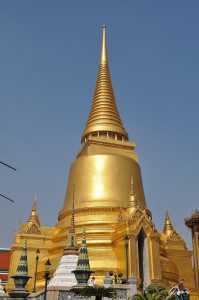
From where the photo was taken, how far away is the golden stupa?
22078 millimetres

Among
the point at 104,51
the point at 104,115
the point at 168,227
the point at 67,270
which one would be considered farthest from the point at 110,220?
the point at 104,51

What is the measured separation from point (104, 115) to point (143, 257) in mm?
11317

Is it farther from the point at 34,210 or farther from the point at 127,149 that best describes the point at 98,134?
the point at 34,210

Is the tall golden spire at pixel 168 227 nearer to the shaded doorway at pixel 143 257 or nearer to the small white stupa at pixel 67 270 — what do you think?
the shaded doorway at pixel 143 257

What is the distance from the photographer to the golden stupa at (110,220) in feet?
72.4

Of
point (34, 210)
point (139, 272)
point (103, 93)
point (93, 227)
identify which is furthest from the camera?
point (103, 93)

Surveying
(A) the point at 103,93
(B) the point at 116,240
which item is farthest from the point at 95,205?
(A) the point at 103,93

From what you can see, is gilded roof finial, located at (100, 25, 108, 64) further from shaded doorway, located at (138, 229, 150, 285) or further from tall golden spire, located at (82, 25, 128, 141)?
shaded doorway, located at (138, 229, 150, 285)

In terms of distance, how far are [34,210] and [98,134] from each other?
22.3 ft

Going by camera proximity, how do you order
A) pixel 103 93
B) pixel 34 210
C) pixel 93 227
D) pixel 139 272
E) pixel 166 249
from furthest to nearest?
pixel 103 93, pixel 34 210, pixel 166 249, pixel 93 227, pixel 139 272

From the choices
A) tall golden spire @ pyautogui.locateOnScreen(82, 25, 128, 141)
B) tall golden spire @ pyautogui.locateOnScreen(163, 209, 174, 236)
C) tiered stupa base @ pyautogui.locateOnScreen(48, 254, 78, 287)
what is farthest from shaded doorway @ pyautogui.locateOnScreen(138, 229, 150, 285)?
tall golden spire @ pyautogui.locateOnScreen(82, 25, 128, 141)

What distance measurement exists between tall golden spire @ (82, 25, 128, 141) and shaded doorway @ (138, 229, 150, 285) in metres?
9.03

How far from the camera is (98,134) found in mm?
29281

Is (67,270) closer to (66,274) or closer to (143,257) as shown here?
(66,274)
